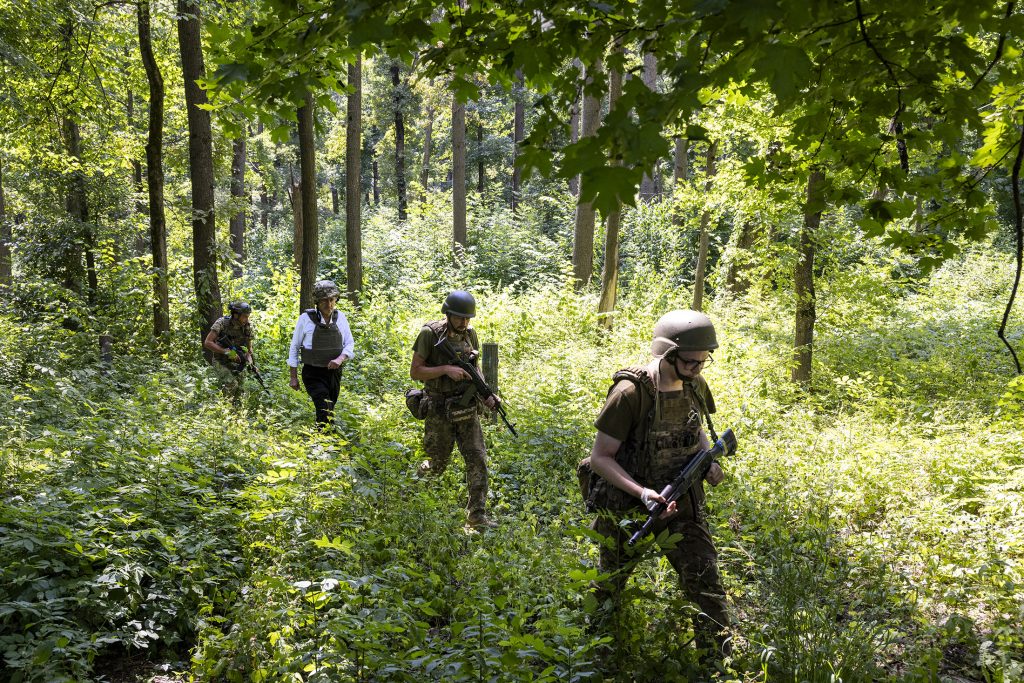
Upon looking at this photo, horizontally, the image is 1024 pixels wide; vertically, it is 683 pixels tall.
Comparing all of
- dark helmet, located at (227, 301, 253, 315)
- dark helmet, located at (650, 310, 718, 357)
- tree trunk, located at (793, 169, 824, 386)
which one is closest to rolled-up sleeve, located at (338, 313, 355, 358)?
dark helmet, located at (227, 301, 253, 315)

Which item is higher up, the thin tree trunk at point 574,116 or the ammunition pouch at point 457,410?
the thin tree trunk at point 574,116

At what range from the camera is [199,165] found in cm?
1116

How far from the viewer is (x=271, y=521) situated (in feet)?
15.8

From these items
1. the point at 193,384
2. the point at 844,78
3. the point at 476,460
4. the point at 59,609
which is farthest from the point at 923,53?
the point at 193,384

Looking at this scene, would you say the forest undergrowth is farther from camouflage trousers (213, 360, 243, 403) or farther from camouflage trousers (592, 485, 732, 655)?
camouflage trousers (213, 360, 243, 403)

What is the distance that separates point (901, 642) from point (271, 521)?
4.37 m

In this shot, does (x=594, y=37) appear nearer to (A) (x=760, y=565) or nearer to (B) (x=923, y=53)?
(B) (x=923, y=53)

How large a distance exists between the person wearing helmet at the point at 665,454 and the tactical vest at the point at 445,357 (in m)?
2.50

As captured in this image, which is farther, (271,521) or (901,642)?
(271,521)

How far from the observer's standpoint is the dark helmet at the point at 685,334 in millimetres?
3648

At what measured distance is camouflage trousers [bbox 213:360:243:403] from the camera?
9398 mm

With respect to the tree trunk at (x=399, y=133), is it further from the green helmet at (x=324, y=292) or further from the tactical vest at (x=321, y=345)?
the tactical vest at (x=321, y=345)

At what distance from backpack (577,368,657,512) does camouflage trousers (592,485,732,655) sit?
0.39 feet

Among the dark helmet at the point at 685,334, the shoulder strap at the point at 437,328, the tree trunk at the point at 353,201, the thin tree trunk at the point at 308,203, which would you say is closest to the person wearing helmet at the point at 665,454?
the dark helmet at the point at 685,334
